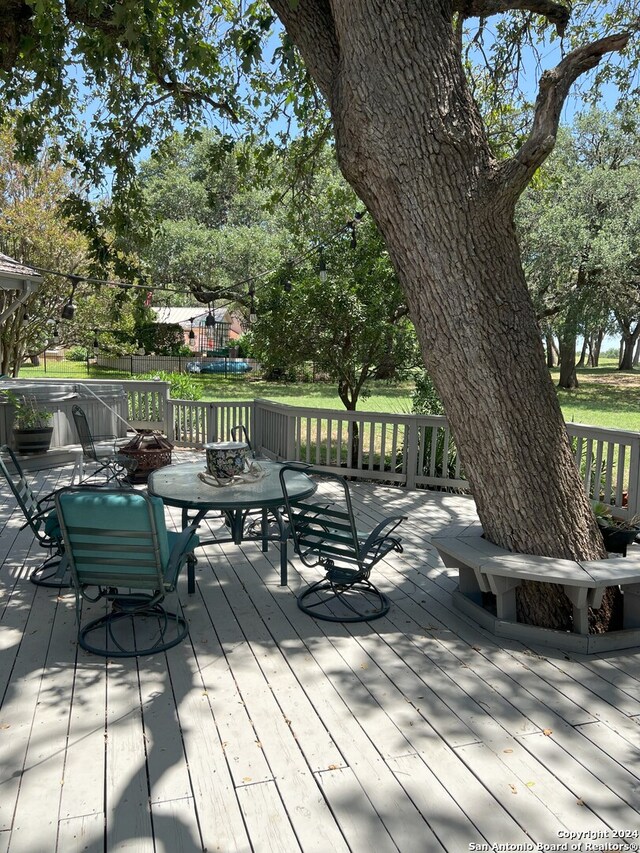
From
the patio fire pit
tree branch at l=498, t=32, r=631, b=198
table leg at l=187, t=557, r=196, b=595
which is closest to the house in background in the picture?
the patio fire pit

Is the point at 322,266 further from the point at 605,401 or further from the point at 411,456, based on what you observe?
the point at 605,401

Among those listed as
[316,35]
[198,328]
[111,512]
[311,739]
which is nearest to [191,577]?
[111,512]

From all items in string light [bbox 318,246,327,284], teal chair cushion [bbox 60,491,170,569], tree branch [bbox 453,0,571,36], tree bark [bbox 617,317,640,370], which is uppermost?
tree branch [bbox 453,0,571,36]

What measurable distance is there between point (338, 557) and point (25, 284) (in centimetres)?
665

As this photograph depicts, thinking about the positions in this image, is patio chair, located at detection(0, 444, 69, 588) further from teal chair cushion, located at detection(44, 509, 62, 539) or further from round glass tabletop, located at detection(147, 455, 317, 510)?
round glass tabletop, located at detection(147, 455, 317, 510)

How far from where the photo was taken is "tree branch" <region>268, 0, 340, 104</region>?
12.5ft

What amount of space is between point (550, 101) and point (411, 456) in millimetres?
4472

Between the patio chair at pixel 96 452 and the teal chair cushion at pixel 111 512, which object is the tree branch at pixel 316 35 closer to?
the teal chair cushion at pixel 111 512

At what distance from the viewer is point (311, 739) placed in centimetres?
254

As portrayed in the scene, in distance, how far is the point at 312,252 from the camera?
28.9 feet

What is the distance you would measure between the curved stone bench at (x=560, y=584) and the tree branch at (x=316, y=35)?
2805 mm

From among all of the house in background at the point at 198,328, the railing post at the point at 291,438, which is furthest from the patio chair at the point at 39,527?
the house in background at the point at 198,328

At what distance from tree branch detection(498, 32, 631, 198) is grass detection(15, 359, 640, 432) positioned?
9745mm

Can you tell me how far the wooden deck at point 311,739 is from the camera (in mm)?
2035
